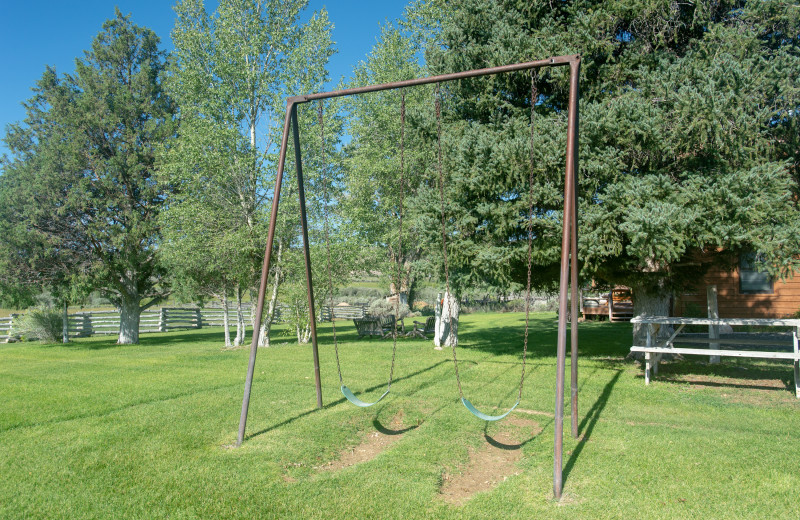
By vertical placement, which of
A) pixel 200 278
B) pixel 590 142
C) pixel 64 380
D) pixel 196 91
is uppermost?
pixel 196 91

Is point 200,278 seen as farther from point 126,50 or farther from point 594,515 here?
point 594,515

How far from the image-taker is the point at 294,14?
54.3ft

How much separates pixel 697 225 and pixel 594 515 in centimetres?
524

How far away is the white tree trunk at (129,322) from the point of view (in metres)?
20.2

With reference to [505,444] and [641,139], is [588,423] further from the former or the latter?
[641,139]

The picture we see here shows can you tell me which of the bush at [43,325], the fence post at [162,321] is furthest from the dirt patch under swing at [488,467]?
the fence post at [162,321]

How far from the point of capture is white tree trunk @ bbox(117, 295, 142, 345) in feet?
66.2

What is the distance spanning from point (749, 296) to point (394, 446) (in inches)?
567

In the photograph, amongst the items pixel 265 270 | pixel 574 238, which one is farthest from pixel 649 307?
pixel 265 270

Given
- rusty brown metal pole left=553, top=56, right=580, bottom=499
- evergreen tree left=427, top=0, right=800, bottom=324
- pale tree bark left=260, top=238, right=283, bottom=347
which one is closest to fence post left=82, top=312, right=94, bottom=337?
pale tree bark left=260, top=238, right=283, bottom=347

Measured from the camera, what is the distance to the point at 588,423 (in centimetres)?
621

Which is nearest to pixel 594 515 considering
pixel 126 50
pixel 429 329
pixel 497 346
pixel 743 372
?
pixel 743 372

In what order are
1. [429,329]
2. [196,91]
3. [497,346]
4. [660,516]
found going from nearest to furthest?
[660,516]
[497,346]
[196,91]
[429,329]

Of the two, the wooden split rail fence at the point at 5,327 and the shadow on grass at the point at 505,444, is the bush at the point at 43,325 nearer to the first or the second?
the wooden split rail fence at the point at 5,327
